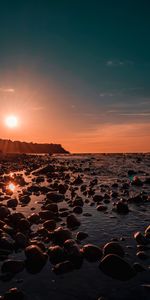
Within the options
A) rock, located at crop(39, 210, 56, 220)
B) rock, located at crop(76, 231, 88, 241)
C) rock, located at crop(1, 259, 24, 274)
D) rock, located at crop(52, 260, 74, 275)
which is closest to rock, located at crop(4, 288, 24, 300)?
rock, located at crop(1, 259, 24, 274)

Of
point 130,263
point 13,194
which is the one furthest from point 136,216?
point 13,194

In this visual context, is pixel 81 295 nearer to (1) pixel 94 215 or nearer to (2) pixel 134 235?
(2) pixel 134 235

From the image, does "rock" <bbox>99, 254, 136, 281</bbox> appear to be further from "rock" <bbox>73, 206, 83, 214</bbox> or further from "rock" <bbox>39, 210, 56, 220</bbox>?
"rock" <bbox>73, 206, 83, 214</bbox>

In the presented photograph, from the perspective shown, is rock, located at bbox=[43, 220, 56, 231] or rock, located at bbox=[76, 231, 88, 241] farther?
rock, located at bbox=[43, 220, 56, 231]

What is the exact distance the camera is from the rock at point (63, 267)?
7.11m

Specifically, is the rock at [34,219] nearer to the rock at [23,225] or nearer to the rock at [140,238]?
the rock at [23,225]

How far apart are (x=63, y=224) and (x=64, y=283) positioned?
452 cm

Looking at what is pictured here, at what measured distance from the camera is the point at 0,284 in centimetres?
641

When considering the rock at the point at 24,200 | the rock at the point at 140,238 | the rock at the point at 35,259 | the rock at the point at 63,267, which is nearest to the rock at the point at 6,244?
the rock at the point at 35,259

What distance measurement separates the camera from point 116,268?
704 centimetres

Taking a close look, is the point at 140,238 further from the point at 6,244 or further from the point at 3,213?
the point at 3,213

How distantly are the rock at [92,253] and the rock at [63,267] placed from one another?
0.65 meters

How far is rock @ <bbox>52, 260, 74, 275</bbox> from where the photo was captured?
7.11 metres

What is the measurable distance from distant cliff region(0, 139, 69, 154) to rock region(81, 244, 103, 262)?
123536 millimetres
